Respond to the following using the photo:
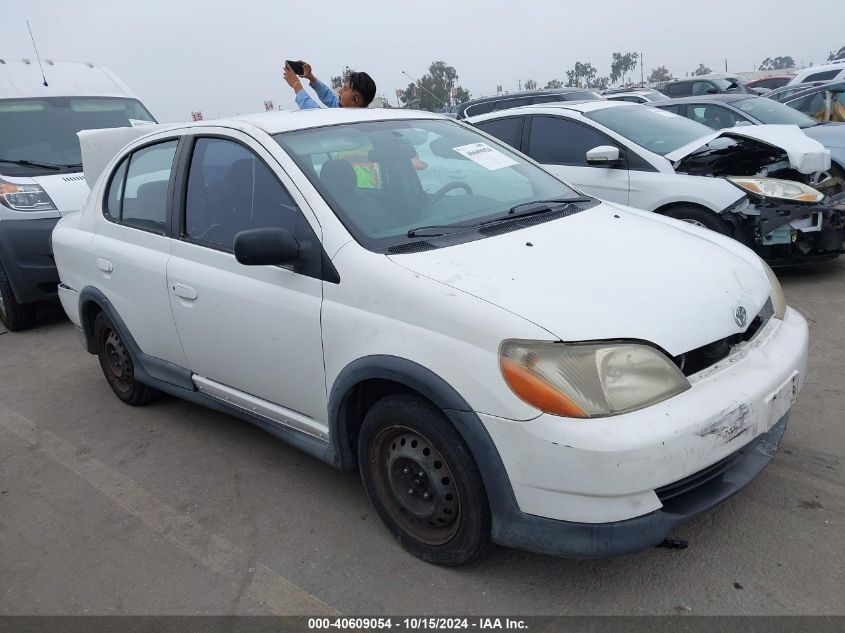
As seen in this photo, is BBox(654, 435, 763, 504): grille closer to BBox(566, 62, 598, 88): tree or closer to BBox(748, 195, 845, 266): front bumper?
BBox(748, 195, 845, 266): front bumper

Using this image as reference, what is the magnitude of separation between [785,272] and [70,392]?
19.4ft

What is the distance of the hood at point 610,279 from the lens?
2342 mm

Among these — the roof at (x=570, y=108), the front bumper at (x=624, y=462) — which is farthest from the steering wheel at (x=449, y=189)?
the roof at (x=570, y=108)

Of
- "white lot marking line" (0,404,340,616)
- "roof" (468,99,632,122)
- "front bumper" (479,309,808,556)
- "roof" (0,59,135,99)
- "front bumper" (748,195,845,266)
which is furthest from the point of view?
"roof" (0,59,135,99)

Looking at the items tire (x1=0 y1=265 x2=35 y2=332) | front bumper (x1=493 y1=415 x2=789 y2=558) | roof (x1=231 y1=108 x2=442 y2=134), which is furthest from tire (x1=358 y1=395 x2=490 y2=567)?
tire (x1=0 y1=265 x2=35 y2=332)

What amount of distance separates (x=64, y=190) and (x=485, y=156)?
442 centimetres

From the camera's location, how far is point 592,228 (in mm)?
3057

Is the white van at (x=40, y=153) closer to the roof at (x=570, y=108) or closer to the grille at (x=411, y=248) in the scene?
the roof at (x=570, y=108)

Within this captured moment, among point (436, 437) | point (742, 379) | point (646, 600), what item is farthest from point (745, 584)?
point (436, 437)

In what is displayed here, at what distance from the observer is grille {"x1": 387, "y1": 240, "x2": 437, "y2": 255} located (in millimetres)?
2728

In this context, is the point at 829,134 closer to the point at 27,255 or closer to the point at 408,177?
the point at 408,177

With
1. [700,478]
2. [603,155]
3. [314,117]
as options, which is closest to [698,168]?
[603,155]

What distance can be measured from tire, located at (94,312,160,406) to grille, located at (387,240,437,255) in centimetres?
235

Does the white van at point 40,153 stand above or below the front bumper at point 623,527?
above
